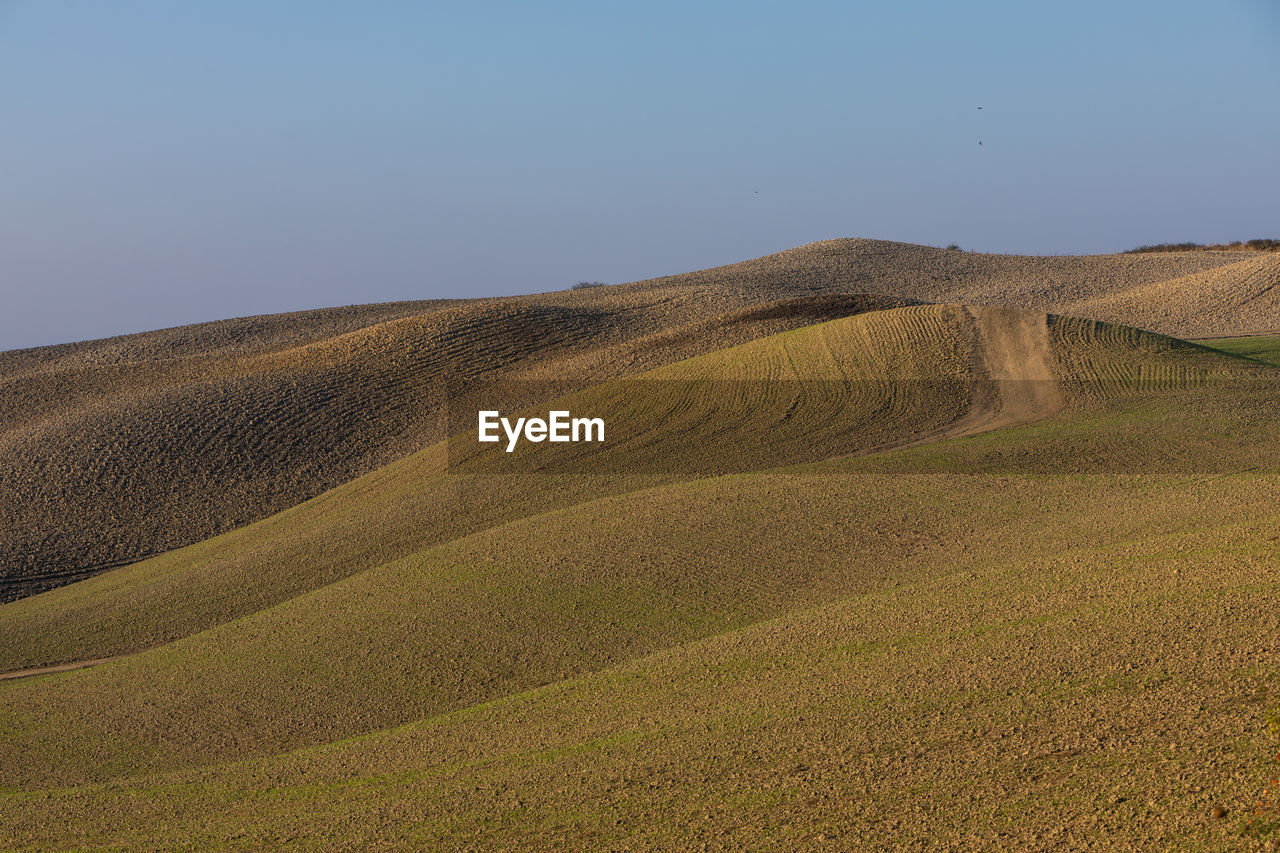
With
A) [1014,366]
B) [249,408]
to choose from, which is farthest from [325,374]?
[1014,366]

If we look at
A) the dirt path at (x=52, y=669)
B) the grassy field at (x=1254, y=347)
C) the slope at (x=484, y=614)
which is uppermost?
the grassy field at (x=1254, y=347)

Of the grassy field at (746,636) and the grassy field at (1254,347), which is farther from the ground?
the grassy field at (1254,347)

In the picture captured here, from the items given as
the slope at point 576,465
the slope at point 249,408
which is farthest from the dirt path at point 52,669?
the slope at point 249,408

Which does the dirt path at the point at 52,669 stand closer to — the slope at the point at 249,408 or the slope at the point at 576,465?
the slope at the point at 576,465

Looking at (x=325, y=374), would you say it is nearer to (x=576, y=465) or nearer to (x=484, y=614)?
(x=576, y=465)

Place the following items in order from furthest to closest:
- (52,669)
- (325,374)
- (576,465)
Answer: (325,374) → (576,465) → (52,669)

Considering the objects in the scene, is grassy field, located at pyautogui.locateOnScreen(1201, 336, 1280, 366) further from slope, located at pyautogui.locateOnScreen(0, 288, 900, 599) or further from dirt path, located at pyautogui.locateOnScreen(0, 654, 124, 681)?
dirt path, located at pyautogui.locateOnScreen(0, 654, 124, 681)

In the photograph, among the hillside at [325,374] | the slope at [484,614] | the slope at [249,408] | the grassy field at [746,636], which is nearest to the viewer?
the grassy field at [746,636]
